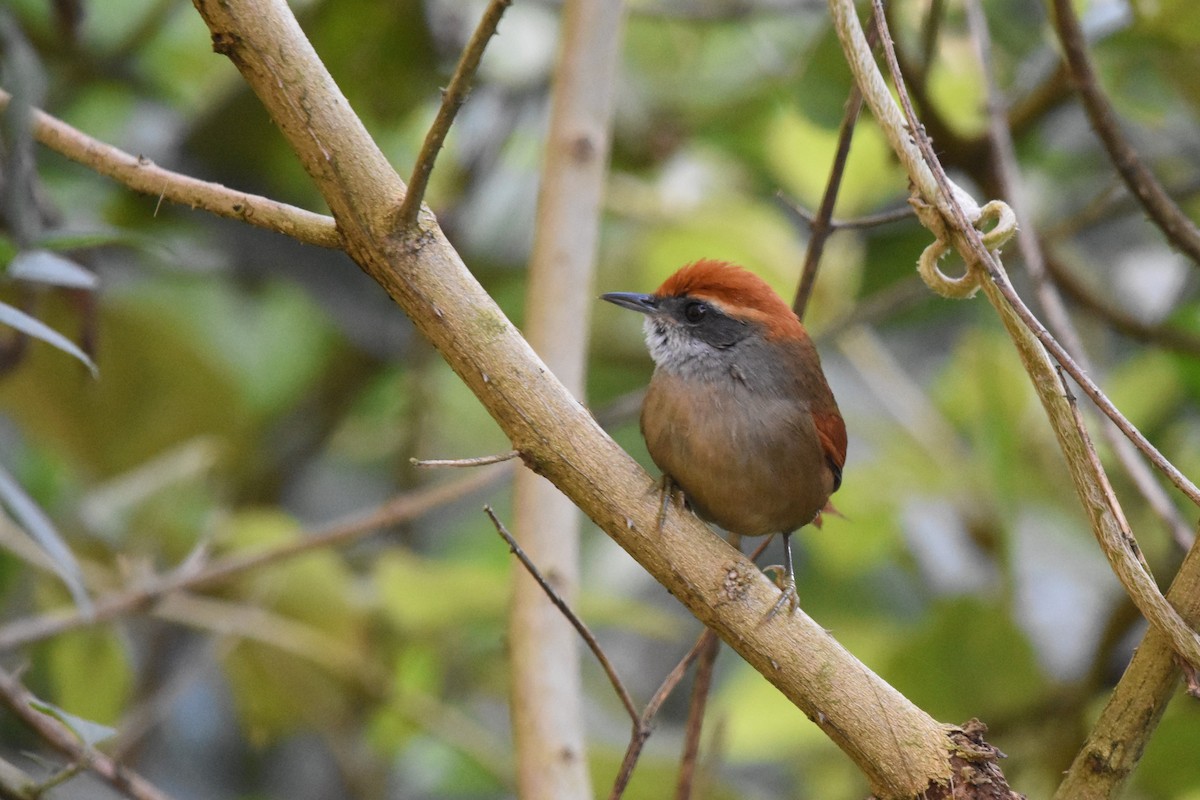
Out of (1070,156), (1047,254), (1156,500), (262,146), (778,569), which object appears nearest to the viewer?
(778,569)

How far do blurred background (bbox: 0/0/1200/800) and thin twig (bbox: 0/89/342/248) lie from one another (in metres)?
0.91

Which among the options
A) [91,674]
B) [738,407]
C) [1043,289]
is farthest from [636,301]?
[91,674]

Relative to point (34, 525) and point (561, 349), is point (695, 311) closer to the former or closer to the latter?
point (561, 349)

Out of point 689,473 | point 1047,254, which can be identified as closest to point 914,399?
point 1047,254

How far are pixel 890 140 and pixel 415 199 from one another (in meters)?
0.71

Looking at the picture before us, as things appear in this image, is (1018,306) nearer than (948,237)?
Yes

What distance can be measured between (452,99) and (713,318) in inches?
50.9

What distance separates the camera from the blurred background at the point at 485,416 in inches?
135

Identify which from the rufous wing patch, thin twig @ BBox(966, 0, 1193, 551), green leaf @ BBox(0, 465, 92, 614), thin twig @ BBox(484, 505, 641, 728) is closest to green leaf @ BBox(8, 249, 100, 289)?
green leaf @ BBox(0, 465, 92, 614)

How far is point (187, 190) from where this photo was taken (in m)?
1.79

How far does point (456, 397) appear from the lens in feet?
15.2

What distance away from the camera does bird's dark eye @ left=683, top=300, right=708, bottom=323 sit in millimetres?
2746

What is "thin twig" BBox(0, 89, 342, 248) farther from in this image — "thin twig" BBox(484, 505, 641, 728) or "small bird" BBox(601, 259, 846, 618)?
"small bird" BBox(601, 259, 846, 618)

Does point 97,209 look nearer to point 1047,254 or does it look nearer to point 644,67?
point 644,67
